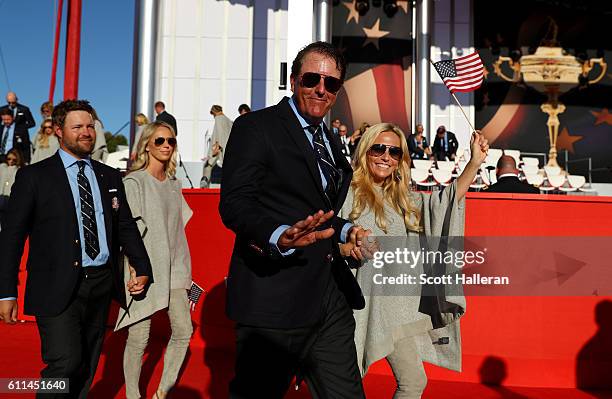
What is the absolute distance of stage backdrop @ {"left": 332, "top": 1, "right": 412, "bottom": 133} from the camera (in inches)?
658

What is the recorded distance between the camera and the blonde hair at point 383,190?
12.2ft

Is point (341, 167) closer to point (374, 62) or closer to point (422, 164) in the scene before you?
point (422, 164)

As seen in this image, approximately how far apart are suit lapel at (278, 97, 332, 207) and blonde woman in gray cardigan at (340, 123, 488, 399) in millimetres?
1336

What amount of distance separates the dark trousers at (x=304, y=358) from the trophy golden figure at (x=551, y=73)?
16.3 metres

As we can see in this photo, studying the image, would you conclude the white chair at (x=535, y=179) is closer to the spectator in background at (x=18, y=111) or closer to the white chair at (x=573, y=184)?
the white chair at (x=573, y=184)

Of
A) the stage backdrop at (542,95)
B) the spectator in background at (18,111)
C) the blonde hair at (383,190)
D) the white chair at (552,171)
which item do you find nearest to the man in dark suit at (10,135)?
the spectator in background at (18,111)

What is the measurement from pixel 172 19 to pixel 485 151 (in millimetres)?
13549

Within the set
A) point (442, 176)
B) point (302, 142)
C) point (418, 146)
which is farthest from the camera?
point (418, 146)

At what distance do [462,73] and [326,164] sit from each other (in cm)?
767

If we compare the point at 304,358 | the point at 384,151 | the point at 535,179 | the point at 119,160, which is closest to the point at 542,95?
the point at 535,179

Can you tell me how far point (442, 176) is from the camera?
12547 millimetres

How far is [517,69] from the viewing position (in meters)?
17.3

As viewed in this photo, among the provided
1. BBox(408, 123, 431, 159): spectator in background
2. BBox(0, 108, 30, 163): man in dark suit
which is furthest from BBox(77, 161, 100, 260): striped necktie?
BBox(408, 123, 431, 159): spectator in background

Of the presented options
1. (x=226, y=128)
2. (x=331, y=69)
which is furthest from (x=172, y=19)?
(x=331, y=69)
